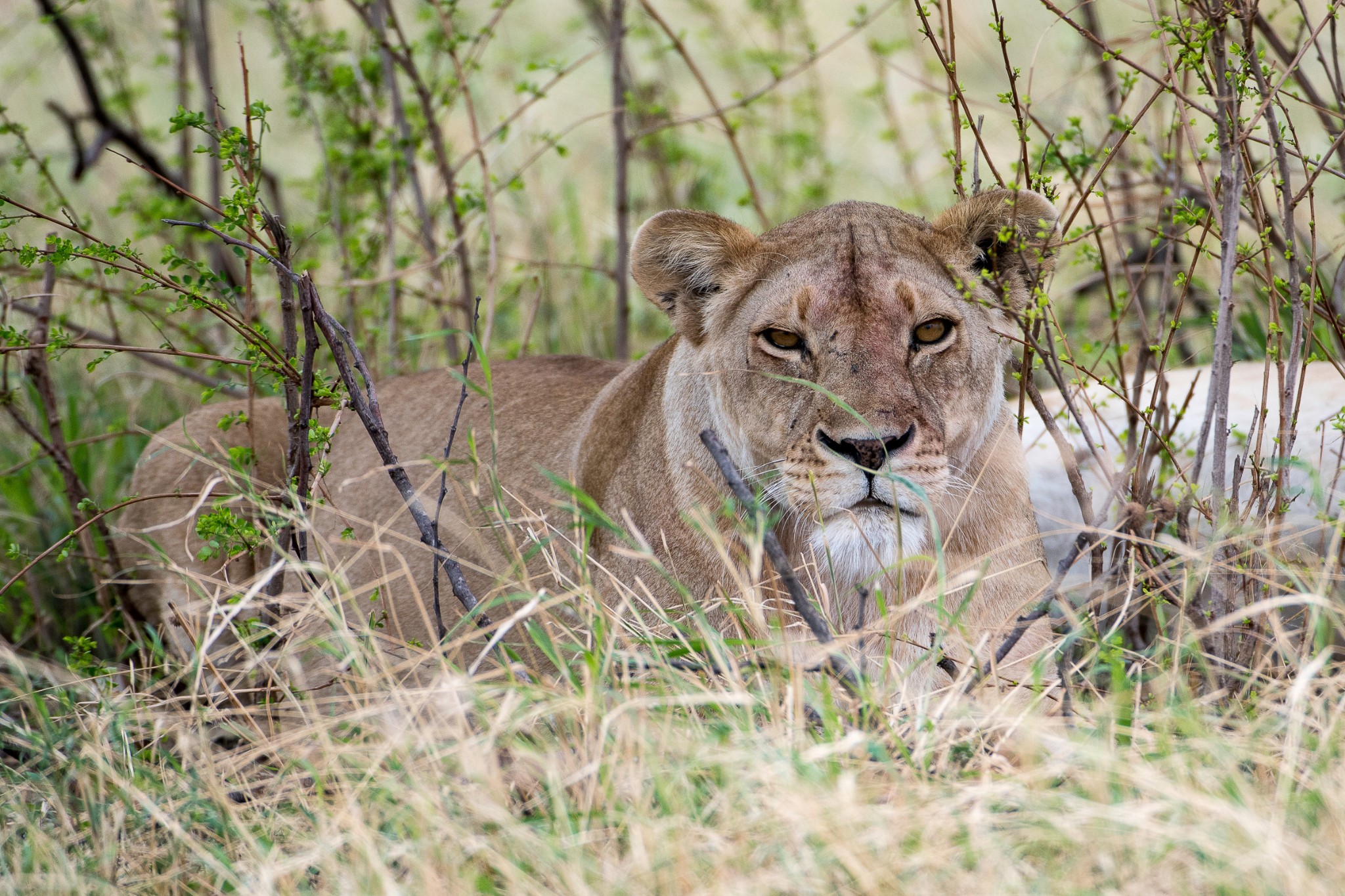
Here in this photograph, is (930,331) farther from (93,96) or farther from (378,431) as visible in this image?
(93,96)

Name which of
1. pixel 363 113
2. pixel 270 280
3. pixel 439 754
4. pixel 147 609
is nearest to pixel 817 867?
pixel 439 754

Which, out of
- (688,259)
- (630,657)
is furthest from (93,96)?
(630,657)

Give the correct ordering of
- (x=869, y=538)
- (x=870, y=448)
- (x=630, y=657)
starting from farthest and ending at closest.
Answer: (x=869, y=538), (x=870, y=448), (x=630, y=657)

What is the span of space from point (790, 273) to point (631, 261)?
0.45 metres

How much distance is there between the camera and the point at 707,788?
2295mm

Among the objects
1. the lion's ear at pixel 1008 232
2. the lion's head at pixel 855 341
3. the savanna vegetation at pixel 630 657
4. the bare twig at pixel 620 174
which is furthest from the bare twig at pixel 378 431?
the bare twig at pixel 620 174

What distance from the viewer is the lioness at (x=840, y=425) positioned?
3.00 m

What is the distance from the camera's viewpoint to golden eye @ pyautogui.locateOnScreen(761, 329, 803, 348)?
327cm

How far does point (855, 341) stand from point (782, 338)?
21 centimetres

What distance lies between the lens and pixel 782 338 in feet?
10.8

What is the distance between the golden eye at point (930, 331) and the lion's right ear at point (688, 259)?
518 millimetres

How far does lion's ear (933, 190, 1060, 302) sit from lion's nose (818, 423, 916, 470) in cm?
52

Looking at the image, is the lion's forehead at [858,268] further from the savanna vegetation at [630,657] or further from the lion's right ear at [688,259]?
the savanna vegetation at [630,657]

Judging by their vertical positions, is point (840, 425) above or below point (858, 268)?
below
